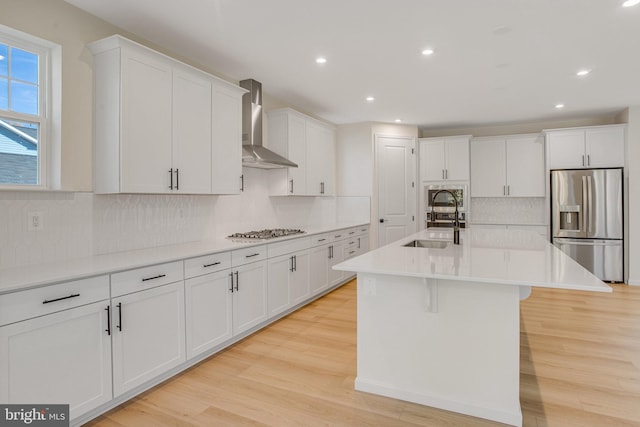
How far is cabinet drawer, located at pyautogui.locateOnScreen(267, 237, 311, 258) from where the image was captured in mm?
3654

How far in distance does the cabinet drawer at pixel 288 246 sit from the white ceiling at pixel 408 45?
185 centimetres

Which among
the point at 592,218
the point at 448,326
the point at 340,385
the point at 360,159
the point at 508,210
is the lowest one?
the point at 340,385

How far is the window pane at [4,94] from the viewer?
2252 millimetres

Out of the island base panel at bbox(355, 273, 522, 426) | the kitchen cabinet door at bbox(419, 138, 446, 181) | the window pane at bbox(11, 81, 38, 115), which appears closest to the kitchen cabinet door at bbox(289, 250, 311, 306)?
the island base panel at bbox(355, 273, 522, 426)

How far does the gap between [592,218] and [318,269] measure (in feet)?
14.2

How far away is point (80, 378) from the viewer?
78.0 inches

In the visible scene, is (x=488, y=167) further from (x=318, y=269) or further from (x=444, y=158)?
(x=318, y=269)

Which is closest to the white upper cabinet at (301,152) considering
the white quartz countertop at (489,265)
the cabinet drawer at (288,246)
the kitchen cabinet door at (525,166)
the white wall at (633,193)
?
the cabinet drawer at (288,246)

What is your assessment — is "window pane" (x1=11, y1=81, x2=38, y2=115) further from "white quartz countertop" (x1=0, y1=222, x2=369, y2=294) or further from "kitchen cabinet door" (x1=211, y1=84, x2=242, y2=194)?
"kitchen cabinet door" (x1=211, y1=84, x2=242, y2=194)

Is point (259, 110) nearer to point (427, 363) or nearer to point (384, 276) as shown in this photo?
point (384, 276)

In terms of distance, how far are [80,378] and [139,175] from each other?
138 cm

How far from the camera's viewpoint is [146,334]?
7.70 ft

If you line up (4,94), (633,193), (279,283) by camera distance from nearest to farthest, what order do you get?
(4,94)
(279,283)
(633,193)

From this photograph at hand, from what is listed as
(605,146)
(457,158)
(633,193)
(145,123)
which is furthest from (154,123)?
(633,193)
